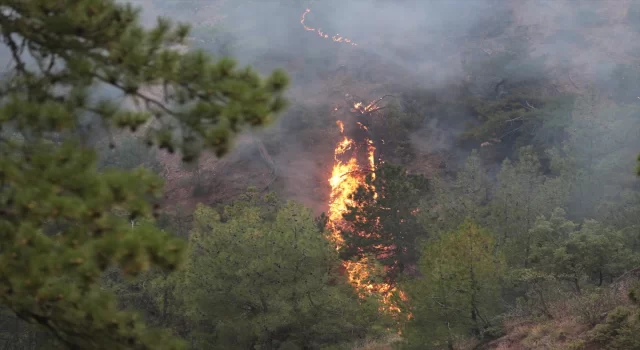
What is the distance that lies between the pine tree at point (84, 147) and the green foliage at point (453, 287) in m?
11.7

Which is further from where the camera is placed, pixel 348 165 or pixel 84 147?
pixel 348 165

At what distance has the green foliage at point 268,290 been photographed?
1634 centimetres

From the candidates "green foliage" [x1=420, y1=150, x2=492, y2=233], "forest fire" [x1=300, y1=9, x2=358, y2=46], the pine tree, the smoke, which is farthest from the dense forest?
"forest fire" [x1=300, y1=9, x2=358, y2=46]

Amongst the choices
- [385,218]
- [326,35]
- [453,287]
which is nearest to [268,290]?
[453,287]

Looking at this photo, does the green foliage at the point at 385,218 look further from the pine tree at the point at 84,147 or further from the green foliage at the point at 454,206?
the pine tree at the point at 84,147

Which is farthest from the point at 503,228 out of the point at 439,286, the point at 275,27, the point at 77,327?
the point at 275,27

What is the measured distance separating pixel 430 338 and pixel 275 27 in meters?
50.3

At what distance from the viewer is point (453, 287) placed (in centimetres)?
1528

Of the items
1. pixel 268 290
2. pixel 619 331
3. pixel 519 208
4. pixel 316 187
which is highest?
pixel 316 187

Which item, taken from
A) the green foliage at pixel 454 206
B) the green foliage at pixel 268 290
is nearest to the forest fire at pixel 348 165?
the green foliage at pixel 454 206

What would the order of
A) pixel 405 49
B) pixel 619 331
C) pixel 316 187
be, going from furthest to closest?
pixel 405 49, pixel 316 187, pixel 619 331

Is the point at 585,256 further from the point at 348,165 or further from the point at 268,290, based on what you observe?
the point at 348,165

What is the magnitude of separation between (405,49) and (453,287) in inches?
1761

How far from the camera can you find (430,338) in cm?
1559
